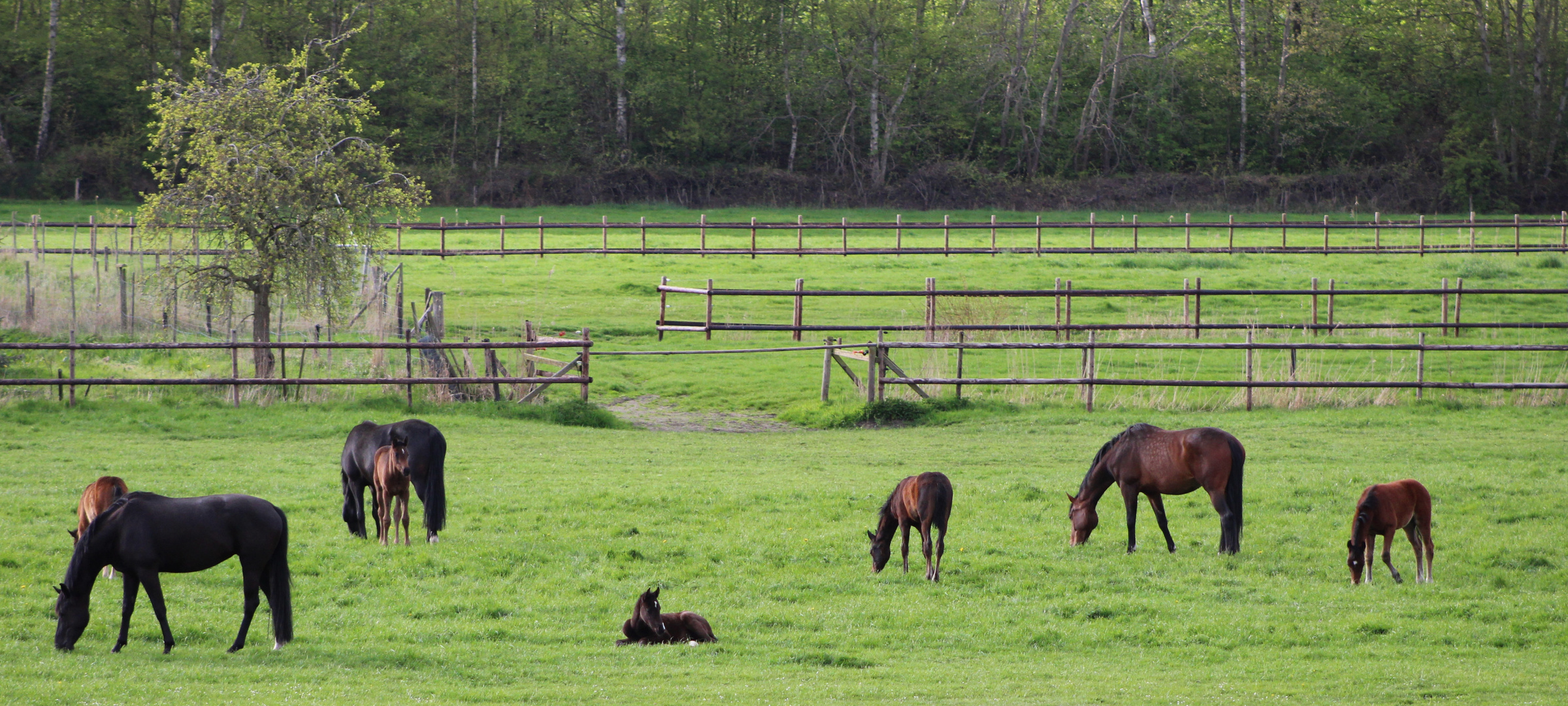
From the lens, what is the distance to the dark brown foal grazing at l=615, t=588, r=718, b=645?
7.36 metres

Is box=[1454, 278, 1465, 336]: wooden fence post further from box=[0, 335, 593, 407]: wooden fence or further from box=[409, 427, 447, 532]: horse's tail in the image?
box=[409, 427, 447, 532]: horse's tail

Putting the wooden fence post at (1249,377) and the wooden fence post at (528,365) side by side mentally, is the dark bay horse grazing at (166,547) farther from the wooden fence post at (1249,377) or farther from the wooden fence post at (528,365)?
the wooden fence post at (1249,377)

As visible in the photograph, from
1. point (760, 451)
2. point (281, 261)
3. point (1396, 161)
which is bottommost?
point (760, 451)

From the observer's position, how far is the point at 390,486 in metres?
9.42

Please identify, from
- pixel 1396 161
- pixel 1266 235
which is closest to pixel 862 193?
pixel 1266 235

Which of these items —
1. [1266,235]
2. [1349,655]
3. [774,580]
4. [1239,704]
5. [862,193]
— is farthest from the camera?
[862,193]

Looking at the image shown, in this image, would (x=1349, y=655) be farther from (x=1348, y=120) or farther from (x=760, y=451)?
(x=1348, y=120)

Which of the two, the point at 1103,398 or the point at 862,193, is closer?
the point at 1103,398

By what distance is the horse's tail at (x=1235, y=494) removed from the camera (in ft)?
30.8

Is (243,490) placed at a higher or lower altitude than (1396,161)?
lower

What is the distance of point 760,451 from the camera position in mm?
15234

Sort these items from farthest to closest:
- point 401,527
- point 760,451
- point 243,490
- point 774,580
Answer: point 760,451 → point 243,490 → point 401,527 → point 774,580

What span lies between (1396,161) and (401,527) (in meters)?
55.1

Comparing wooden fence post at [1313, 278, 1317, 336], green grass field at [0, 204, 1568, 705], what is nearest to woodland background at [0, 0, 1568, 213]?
wooden fence post at [1313, 278, 1317, 336]
